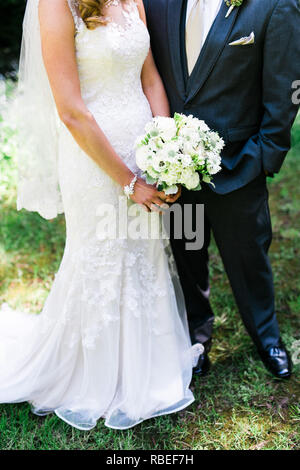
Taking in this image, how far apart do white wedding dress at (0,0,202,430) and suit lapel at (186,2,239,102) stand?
27 centimetres

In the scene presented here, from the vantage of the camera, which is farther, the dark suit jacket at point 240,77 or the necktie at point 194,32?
the necktie at point 194,32

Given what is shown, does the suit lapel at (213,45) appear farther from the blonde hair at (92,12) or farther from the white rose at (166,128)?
the blonde hair at (92,12)

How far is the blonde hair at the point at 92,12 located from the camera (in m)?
1.90

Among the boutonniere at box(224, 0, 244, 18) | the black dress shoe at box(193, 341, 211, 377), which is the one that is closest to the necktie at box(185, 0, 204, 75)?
the boutonniere at box(224, 0, 244, 18)

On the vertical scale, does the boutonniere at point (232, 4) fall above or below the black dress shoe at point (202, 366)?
above

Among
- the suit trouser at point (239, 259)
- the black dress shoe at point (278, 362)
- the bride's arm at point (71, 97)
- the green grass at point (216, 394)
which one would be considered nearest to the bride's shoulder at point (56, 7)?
the bride's arm at point (71, 97)

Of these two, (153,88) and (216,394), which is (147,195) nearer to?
(153,88)

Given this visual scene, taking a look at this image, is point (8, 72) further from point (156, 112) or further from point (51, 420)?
point (51, 420)

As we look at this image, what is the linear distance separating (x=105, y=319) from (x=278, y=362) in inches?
42.3

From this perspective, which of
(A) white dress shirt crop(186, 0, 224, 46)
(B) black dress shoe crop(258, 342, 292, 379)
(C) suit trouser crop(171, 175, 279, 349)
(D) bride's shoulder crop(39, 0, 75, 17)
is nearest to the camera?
(D) bride's shoulder crop(39, 0, 75, 17)

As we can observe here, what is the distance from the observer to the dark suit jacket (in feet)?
6.69

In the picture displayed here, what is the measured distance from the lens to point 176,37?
220 cm

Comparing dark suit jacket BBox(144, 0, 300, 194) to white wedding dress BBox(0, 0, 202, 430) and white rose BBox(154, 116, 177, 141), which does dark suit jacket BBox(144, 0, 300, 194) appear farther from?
white rose BBox(154, 116, 177, 141)

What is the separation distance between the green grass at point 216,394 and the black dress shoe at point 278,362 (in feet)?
0.15
